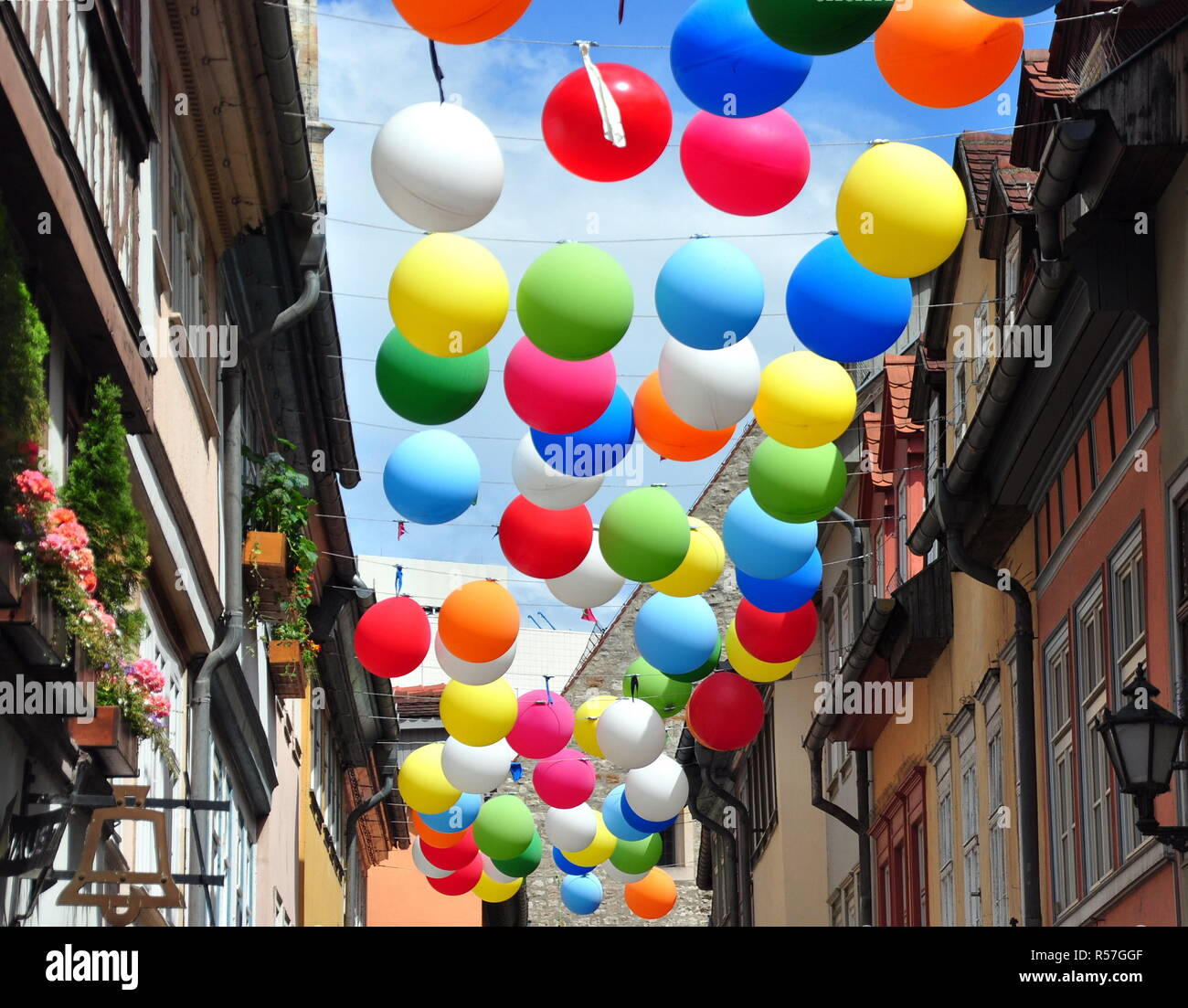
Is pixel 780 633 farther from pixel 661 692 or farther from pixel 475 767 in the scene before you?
pixel 475 767

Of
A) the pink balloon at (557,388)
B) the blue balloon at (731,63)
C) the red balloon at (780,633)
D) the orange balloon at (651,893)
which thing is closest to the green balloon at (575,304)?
the pink balloon at (557,388)

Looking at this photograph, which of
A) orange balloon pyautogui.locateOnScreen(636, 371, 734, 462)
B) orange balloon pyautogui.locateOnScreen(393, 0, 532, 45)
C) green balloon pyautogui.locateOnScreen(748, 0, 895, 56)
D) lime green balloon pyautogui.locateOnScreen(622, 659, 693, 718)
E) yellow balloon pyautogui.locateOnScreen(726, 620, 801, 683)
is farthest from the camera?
lime green balloon pyautogui.locateOnScreen(622, 659, 693, 718)

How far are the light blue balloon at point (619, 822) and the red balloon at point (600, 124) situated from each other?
8922mm

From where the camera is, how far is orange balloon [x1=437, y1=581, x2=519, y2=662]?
1341 centimetres

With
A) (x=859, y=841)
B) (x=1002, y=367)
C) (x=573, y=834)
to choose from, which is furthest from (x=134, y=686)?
(x=859, y=841)

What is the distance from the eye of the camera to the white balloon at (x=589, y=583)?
1336 cm

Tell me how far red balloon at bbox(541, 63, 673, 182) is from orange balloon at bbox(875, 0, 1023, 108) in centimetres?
111

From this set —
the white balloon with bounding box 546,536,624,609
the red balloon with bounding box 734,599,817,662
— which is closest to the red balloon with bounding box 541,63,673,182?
the white balloon with bounding box 546,536,624,609

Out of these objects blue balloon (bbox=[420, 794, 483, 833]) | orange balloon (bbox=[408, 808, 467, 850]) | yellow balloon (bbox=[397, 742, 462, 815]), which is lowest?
orange balloon (bbox=[408, 808, 467, 850])

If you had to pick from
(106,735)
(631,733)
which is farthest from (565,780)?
(106,735)

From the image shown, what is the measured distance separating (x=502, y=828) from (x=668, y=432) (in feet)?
20.9

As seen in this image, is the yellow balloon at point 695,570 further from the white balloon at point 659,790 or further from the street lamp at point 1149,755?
the street lamp at point 1149,755

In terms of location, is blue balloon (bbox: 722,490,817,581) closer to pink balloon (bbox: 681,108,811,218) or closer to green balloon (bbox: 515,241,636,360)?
green balloon (bbox: 515,241,636,360)
